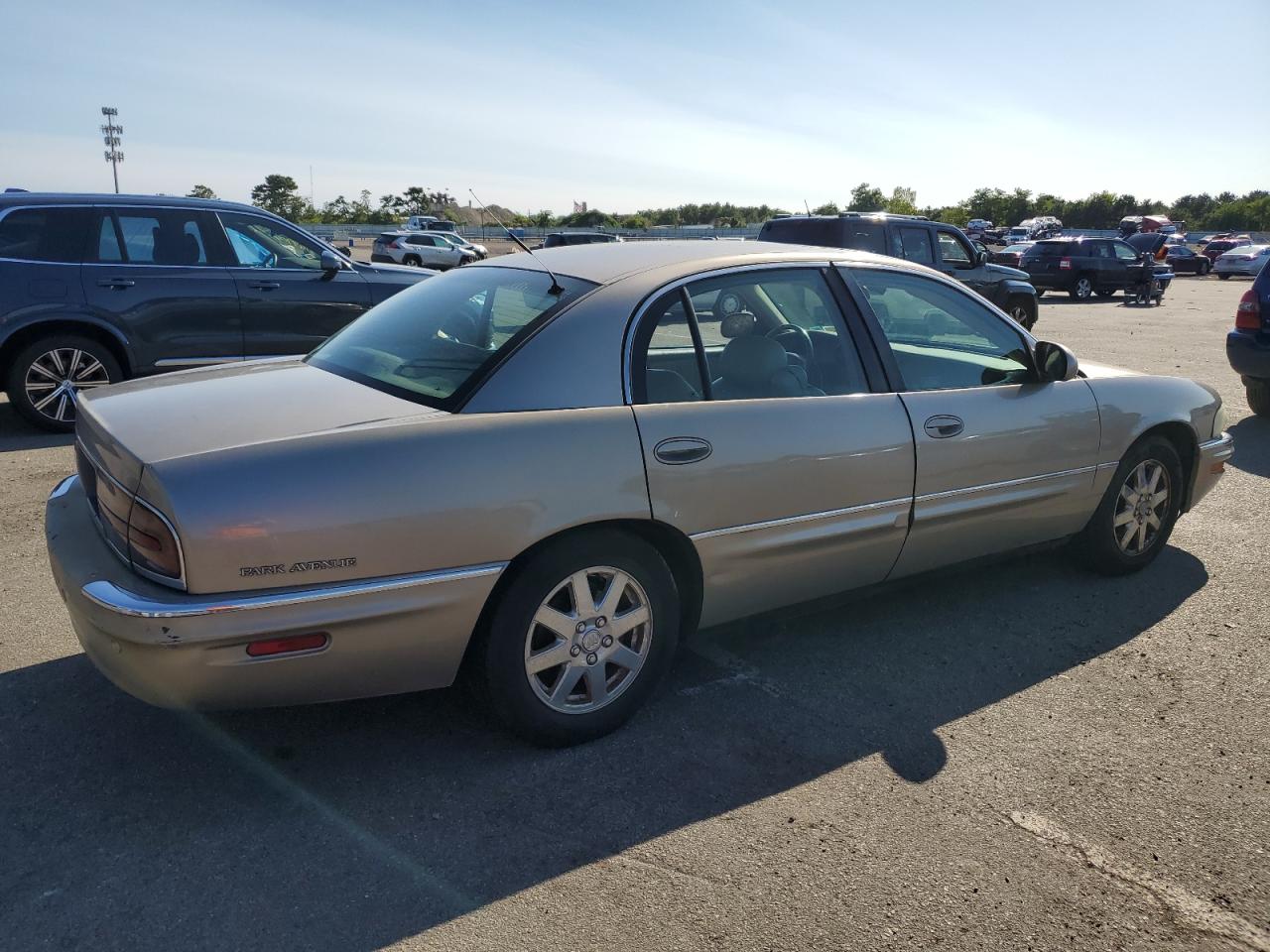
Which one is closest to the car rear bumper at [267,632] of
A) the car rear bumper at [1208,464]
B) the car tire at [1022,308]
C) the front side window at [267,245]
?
the car rear bumper at [1208,464]

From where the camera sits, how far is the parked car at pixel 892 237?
12.0 metres

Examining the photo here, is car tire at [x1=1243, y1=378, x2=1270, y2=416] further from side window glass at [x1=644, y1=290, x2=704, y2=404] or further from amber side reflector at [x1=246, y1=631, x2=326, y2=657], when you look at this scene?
amber side reflector at [x1=246, y1=631, x2=326, y2=657]

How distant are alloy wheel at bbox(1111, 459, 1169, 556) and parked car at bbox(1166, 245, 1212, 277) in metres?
40.3

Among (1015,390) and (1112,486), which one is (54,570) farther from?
(1112,486)

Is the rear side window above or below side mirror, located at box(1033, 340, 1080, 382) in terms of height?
above

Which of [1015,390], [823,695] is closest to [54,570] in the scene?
[823,695]

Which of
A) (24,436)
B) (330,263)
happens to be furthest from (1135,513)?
(24,436)

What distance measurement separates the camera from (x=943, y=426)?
382cm

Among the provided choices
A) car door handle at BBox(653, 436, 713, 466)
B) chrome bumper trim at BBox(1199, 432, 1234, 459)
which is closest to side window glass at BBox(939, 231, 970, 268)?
chrome bumper trim at BBox(1199, 432, 1234, 459)

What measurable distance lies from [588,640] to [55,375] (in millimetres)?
6099

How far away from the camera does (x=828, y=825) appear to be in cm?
281

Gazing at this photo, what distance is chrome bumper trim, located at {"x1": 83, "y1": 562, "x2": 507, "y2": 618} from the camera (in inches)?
99.3

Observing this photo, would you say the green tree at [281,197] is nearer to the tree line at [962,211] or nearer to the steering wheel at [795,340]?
the tree line at [962,211]

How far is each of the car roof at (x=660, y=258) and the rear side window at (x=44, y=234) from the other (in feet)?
16.4
